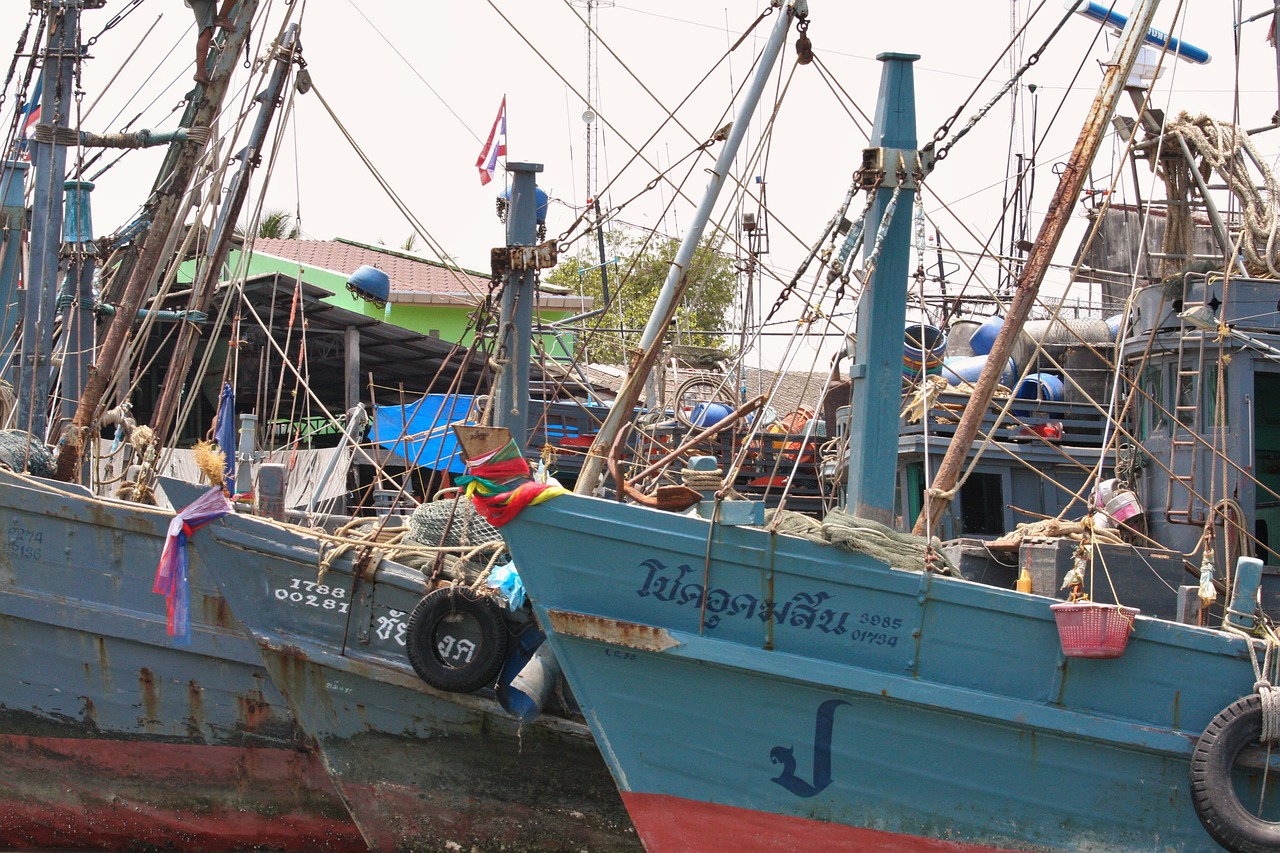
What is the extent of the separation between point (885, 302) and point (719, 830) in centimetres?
329

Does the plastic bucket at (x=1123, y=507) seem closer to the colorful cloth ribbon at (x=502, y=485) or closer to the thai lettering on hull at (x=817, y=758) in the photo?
the thai lettering on hull at (x=817, y=758)

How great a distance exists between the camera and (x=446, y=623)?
806 centimetres

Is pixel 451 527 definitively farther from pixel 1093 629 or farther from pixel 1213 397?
pixel 1213 397

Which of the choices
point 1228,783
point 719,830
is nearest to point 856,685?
point 719,830

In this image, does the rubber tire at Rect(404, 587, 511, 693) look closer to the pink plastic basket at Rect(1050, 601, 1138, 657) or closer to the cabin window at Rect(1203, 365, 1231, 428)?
the pink plastic basket at Rect(1050, 601, 1138, 657)

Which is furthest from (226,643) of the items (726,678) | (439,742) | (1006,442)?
(1006,442)

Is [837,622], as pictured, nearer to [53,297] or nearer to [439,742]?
[439,742]

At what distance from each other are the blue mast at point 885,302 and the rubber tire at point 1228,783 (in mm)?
2110

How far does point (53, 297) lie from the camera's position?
10422mm

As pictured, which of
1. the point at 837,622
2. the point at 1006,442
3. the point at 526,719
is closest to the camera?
the point at 837,622

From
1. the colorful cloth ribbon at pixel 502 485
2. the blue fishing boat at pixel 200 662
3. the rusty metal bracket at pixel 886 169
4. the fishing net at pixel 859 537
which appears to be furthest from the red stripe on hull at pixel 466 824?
the rusty metal bracket at pixel 886 169

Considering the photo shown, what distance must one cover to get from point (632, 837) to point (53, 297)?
6.26 meters

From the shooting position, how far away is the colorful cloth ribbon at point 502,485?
22.4 ft

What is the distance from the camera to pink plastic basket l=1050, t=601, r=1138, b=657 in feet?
22.0
